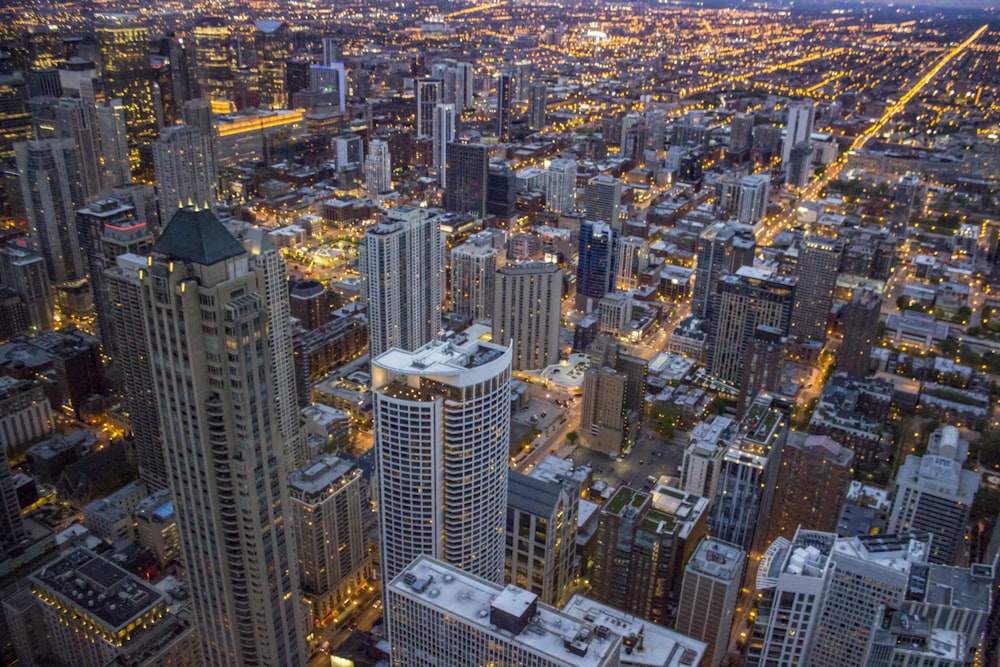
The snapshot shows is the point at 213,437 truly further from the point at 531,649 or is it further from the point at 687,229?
the point at 687,229

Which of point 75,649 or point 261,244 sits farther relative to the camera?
point 261,244

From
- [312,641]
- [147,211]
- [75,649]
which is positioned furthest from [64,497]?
[147,211]

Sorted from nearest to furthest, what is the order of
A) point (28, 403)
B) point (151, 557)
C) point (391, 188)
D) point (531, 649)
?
point (531, 649) → point (151, 557) → point (28, 403) → point (391, 188)

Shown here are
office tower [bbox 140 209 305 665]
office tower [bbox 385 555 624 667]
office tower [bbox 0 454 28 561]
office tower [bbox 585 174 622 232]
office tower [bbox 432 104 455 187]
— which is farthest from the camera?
office tower [bbox 432 104 455 187]

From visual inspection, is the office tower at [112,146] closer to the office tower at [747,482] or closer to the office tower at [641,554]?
the office tower at [641,554]

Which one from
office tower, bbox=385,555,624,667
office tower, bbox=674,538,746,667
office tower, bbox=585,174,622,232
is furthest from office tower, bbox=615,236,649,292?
office tower, bbox=385,555,624,667

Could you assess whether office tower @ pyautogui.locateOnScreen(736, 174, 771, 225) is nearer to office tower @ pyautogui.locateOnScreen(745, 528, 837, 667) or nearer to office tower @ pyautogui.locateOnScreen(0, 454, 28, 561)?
office tower @ pyautogui.locateOnScreen(745, 528, 837, 667)

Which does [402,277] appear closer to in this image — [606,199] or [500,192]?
[606,199]
